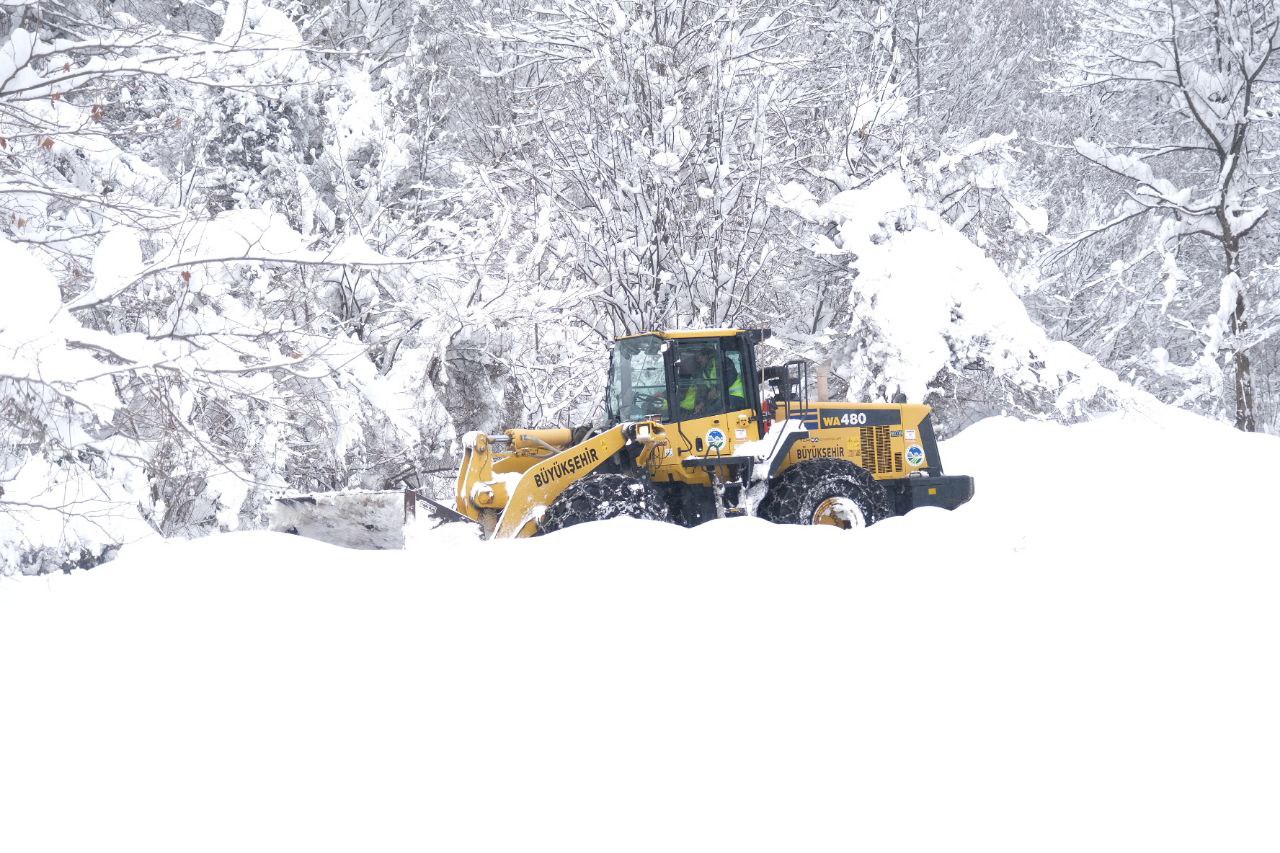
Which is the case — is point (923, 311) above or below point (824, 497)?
above

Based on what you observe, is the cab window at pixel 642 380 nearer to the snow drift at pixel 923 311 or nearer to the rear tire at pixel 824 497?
the rear tire at pixel 824 497

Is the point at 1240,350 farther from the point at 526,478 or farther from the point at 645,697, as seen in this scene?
the point at 645,697

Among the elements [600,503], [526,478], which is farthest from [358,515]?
[600,503]

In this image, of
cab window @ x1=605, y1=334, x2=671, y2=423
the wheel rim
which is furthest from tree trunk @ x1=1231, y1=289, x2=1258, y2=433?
cab window @ x1=605, y1=334, x2=671, y2=423

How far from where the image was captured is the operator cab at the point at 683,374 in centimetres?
957

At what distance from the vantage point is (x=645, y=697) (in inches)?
179

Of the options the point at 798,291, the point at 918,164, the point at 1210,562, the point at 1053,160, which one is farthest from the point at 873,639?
the point at 1053,160

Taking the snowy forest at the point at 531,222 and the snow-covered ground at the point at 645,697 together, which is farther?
the snowy forest at the point at 531,222

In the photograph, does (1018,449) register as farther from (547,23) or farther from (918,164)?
(547,23)

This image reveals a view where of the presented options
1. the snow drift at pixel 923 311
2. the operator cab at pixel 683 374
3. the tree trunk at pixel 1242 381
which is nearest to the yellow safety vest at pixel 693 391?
the operator cab at pixel 683 374

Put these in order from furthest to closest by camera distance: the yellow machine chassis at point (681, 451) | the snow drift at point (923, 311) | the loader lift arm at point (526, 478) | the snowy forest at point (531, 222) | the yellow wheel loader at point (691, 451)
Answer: the snow drift at point (923, 311) < the yellow wheel loader at point (691, 451) < the yellow machine chassis at point (681, 451) < the loader lift arm at point (526, 478) < the snowy forest at point (531, 222)

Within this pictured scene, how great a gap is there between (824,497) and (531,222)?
18.0ft

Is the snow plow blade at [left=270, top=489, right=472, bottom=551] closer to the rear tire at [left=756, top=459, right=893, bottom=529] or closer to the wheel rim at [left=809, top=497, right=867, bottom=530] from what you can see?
the rear tire at [left=756, top=459, right=893, bottom=529]

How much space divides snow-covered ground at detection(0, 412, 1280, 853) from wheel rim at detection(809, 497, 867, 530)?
261 cm
